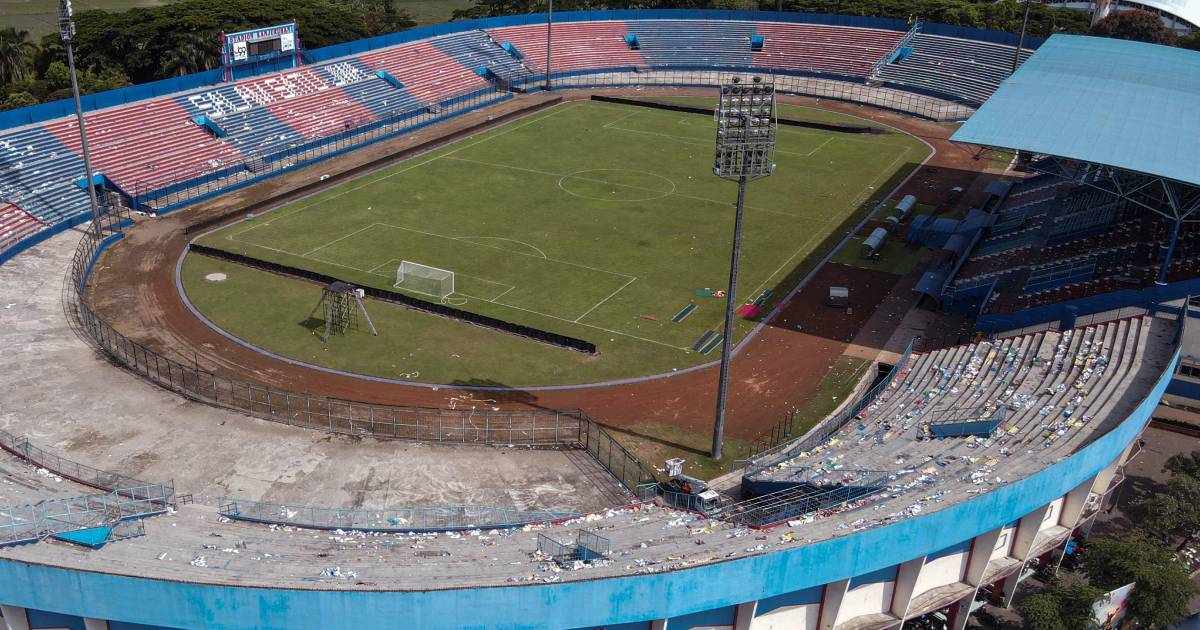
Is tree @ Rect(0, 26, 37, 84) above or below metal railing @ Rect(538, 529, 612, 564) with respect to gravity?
above

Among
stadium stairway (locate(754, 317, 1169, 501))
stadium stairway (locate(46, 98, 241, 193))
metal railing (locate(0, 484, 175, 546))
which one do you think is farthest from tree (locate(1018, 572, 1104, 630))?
stadium stairway (locate(46, 98, 241, 193))

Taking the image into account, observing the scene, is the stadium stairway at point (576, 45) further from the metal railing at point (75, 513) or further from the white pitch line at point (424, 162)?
the metal railing at point (75, 513)

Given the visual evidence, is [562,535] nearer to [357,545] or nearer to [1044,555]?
[357,545]

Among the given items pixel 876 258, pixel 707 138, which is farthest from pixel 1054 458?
pixel 707 138

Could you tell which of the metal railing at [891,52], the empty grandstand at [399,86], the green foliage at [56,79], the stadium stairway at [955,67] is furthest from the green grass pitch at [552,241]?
the green foliage at [56,79]

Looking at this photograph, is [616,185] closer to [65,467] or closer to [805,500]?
[805,500]

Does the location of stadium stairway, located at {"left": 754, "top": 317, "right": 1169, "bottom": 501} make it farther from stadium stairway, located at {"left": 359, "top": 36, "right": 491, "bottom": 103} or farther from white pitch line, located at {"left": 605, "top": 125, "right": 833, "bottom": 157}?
stadium stairway, located at {"left": 359, "top": 36, "right": 491, "bottom": 103}
